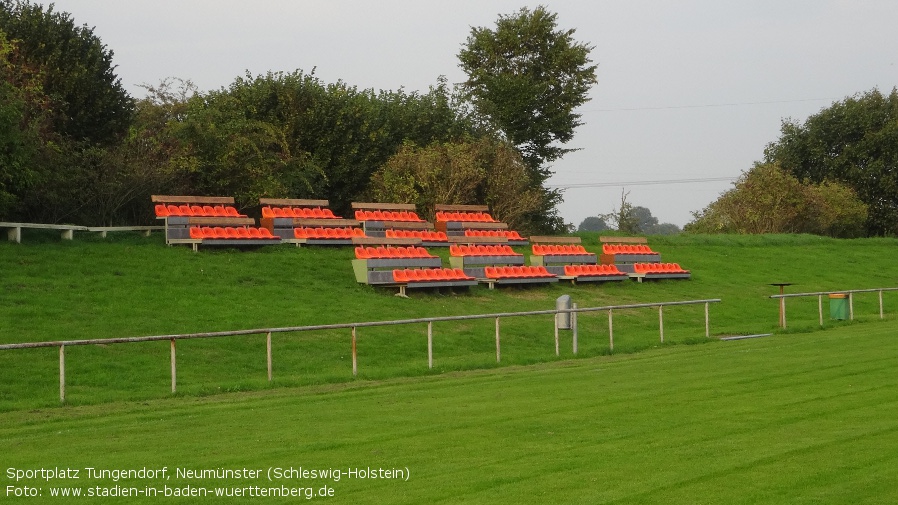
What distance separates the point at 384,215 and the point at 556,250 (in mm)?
6113

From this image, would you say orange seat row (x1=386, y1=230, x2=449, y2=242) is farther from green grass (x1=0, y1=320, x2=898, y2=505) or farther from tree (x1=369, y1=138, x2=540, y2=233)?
green grass (x1=0, y1=320, x2=898, y2=505)

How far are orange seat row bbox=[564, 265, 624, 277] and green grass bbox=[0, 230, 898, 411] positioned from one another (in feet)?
1.78

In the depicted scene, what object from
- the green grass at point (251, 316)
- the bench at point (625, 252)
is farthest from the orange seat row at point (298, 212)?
the bench at point (625, 252)

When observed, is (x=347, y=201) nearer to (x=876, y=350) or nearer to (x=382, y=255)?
(x=382, y=255)

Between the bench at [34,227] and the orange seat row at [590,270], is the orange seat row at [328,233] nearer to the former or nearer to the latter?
the bench at [34,227]

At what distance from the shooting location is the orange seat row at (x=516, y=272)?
3144cm

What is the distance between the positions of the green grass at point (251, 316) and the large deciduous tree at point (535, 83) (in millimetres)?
23377

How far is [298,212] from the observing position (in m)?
34.0

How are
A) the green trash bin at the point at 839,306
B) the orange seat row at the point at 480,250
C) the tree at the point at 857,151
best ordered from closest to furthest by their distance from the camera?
the green trash bin at the point at 839,306 → the orange seat row at the point at 480,250 → the tree at the point at 857,151

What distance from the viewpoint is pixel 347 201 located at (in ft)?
146

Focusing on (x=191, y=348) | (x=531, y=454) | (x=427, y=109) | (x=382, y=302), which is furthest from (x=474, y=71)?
(x=531, y=454)

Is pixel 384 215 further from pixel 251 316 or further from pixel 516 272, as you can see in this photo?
pixel 251 316

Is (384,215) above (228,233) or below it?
above

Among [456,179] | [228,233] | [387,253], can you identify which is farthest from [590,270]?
[228,233]
